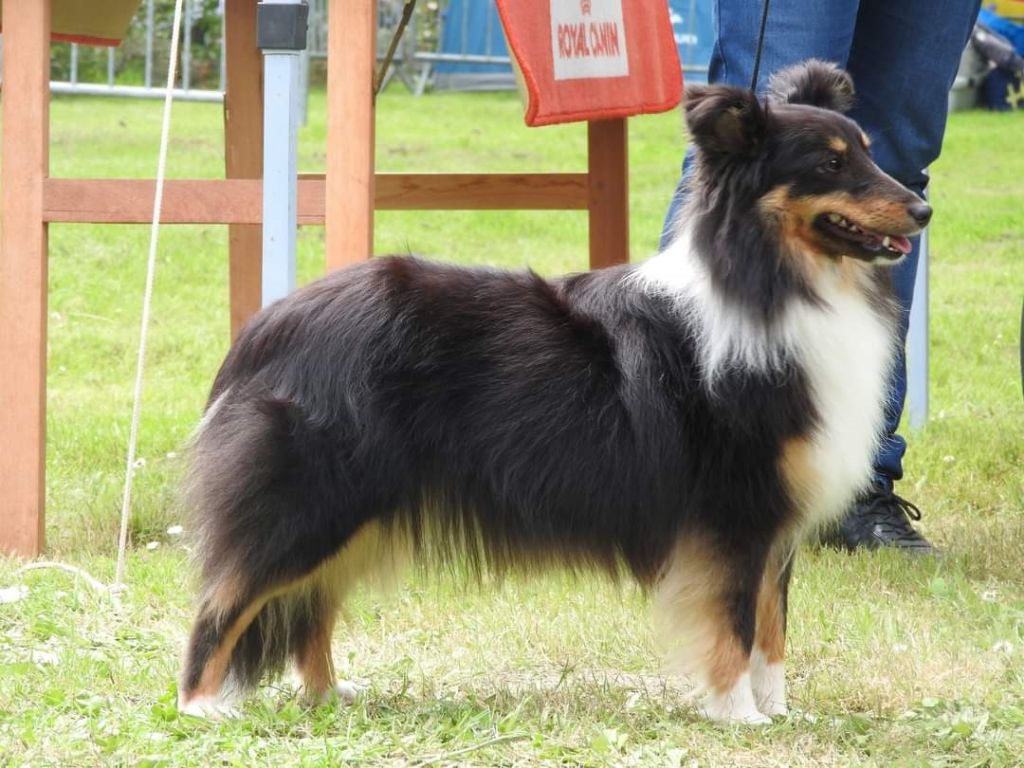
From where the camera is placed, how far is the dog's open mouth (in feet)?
9.86

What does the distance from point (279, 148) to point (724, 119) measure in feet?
4.05

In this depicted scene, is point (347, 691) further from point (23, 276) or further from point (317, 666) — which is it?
point (23, 276)

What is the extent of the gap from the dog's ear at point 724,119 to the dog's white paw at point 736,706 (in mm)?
1136

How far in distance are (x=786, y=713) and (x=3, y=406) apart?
2.44 metres

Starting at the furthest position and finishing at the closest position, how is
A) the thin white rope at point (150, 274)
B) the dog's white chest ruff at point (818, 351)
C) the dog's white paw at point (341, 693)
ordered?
the thin white rope at point (150, 274) → the dog's white paw at point (341, 693) → the dog's white chest ruff at point (818, 351)

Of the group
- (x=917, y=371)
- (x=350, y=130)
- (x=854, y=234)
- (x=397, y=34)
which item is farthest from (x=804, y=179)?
(x=917, y=371)

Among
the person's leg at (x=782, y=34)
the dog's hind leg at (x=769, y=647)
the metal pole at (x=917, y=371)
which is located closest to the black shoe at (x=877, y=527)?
the dog's hind leg at (x=769, y=647)

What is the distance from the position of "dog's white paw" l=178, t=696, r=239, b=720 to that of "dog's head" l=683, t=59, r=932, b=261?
1528 mm

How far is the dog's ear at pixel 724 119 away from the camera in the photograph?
2.93 metres

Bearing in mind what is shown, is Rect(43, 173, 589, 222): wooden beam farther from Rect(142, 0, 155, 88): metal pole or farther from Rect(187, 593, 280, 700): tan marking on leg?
Rect(142, 0, 155, 88): metal pole

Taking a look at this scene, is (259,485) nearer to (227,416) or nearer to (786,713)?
(227,416)

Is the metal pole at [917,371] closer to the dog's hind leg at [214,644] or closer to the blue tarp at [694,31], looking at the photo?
the dog's hind leg at [214,644]

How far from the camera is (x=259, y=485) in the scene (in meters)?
2.93

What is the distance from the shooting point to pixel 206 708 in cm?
301
